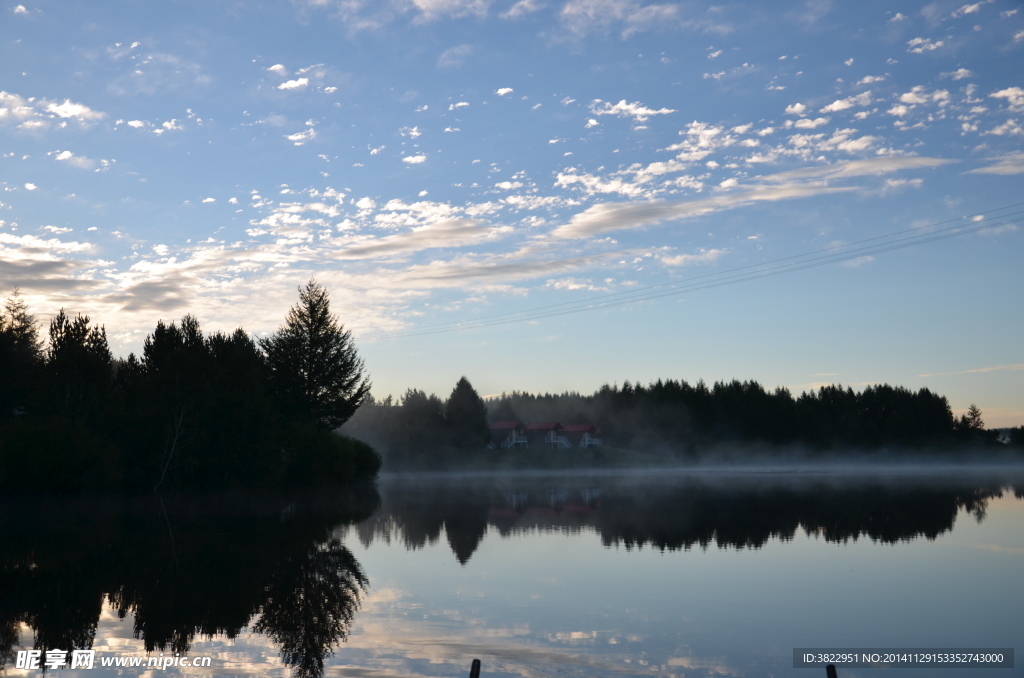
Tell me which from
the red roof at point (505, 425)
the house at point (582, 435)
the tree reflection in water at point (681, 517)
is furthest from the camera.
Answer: the red roof at point (505, 425)

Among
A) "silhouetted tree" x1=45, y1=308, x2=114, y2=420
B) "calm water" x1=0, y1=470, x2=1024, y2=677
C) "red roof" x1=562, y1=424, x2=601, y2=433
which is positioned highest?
"silhouetted tree" x1=45, y1=308, x2=114, y2=420

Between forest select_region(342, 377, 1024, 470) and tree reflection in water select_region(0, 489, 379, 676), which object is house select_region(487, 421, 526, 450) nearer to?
forest select_region(342, 377, 1024, 470)

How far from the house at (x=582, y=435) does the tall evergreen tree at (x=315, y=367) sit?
8526 centimetres

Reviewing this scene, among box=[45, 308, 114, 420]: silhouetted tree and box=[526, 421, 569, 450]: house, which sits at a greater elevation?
box=[45, 308, 114, 420]: silhouetted tree

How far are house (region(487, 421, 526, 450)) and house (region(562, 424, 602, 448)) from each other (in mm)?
8212

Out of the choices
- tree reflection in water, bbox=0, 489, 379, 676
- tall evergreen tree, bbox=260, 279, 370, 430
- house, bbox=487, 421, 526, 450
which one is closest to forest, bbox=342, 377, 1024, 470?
house, bbox=487, 421, 526, 450

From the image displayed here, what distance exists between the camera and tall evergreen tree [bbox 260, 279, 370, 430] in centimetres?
6334

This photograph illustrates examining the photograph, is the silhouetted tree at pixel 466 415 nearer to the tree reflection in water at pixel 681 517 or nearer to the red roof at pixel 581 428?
the red roof at pixel 581 428

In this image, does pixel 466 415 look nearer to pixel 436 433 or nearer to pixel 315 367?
pixel 436 433

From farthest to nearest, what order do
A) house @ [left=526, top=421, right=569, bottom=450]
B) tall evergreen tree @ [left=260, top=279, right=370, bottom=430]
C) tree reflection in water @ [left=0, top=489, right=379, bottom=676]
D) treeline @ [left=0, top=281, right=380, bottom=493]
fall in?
1. house @ [left=526, top=421, right=569, bottom=450]
2. tall evergreen tree @ [left=260, top=279, right=370, bottom=430]
3. treeline @ [left=0, top=281, right=380, bottom=493]
4. tree reflection in water @ [left=0, top=489, right=379, bottom=676]

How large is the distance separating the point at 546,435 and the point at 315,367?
88.4 meters

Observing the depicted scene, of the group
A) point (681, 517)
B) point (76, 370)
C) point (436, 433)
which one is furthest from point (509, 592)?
point (436, 433)

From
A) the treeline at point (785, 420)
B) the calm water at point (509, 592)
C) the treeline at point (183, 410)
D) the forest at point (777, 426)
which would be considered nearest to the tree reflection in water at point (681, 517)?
the calm water at point (509, 592)

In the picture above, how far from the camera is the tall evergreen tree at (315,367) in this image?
208 ft
